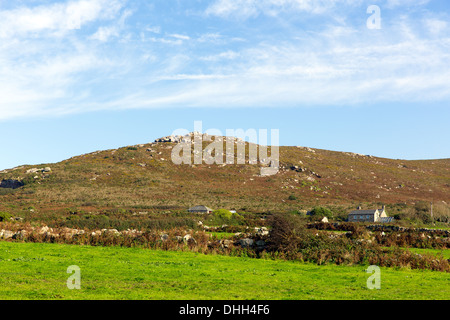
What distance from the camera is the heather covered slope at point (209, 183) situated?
90.4 metres

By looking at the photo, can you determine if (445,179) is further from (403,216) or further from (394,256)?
(394,256)

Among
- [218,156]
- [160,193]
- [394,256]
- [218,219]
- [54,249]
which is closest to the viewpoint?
[394,256]

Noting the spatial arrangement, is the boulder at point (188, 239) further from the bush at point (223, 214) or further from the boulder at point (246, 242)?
the bush at point (223, 214)

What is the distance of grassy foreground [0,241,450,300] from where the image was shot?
45.4 feet

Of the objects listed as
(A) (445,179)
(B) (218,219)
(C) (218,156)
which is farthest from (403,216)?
(A) (445,179)

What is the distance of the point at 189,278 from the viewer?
56.4 feet

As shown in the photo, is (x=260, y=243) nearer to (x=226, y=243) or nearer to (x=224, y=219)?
(x=226, y=243)

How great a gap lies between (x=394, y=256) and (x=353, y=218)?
40841 millimetres

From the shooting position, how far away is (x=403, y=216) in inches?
2537

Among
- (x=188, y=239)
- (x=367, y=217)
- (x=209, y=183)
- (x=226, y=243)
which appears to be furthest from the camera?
(x=209, y=183)

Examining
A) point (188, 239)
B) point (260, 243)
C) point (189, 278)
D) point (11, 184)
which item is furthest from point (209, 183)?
point (189, 278)

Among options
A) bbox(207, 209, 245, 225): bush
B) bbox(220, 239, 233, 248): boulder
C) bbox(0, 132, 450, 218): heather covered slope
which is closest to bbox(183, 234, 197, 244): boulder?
bbox(220, 239, 233, 248): boulder

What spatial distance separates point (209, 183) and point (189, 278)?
9722 cm

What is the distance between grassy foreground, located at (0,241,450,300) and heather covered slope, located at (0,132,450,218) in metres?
54.7
